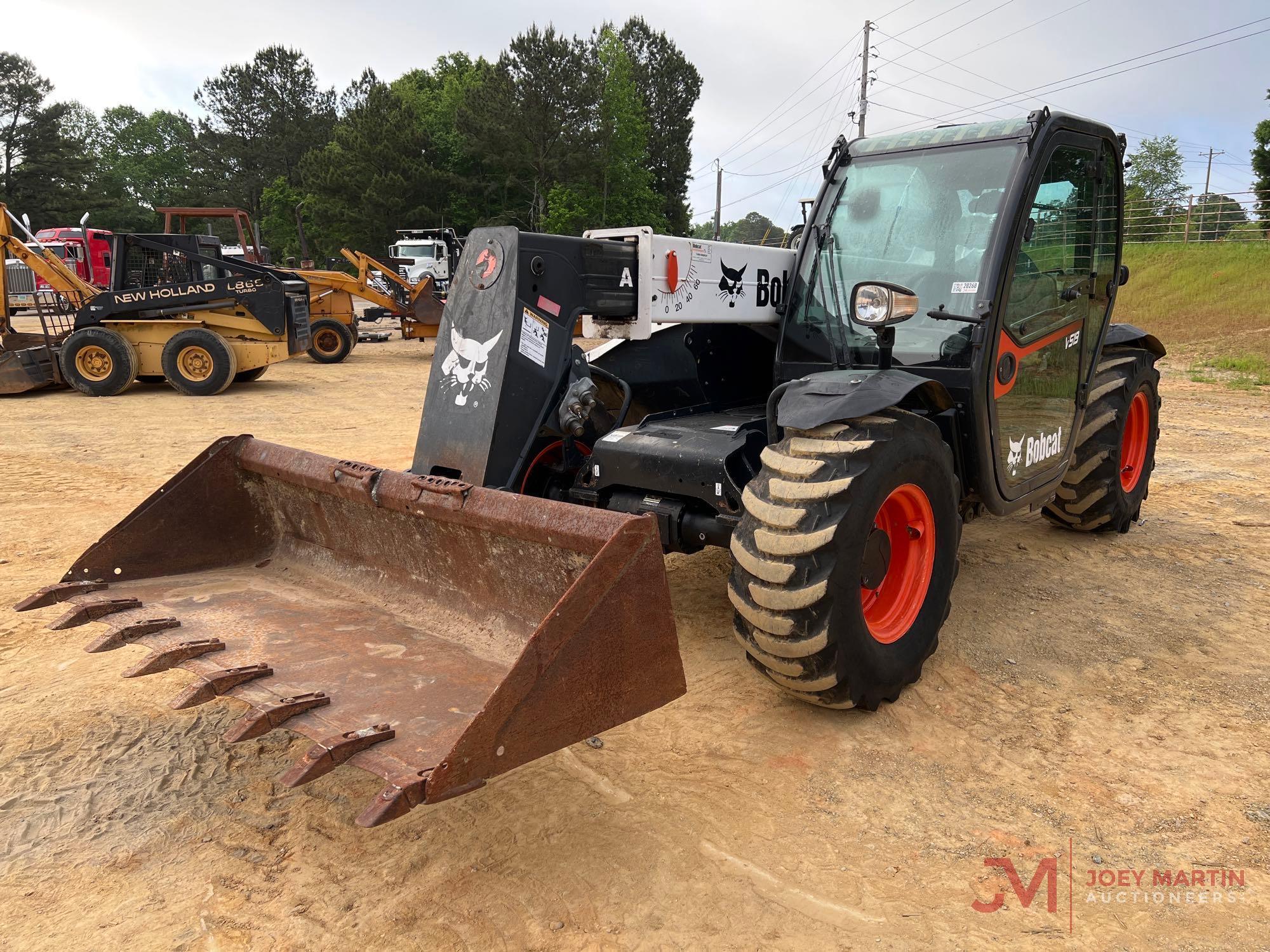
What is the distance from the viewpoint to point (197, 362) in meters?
12.4

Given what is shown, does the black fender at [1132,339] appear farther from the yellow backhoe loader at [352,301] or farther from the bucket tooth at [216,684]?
the yellow backhoe loader at [352,301]

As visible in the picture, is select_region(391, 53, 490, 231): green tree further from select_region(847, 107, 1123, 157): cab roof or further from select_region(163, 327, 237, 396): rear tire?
select_region(847, 107, 1123, 157): cab roof

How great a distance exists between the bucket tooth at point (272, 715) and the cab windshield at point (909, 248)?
2.66 metres

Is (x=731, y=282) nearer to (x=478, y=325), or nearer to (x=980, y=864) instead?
(x=478, y=325)

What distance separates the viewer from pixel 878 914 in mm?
2400

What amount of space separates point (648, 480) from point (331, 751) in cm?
187

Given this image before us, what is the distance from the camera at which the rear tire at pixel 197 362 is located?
12.2 m

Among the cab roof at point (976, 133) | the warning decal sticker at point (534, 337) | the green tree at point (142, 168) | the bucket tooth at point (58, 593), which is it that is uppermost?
the green tree at point (142, 168)

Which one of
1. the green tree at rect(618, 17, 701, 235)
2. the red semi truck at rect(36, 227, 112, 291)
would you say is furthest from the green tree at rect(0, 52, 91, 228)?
the green tree at rect(618, 17, 701, 235)

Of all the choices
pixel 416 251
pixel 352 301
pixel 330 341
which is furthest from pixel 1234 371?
pixel 416 251

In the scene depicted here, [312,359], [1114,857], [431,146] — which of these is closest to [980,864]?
[1114,857]

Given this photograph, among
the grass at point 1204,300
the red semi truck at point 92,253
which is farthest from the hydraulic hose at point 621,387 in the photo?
the red semi truck at point 92,253

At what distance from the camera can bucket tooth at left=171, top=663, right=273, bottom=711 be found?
2.53m

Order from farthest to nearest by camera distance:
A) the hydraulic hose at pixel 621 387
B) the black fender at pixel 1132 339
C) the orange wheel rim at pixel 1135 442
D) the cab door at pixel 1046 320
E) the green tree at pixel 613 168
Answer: the green tree at pixel 613 168
the orange wheel rim at pixel 1135 442
the black fender at pixel 1132 339
the hydraulic hose at pixel 621 387
the cab door at pixel 1046 320
